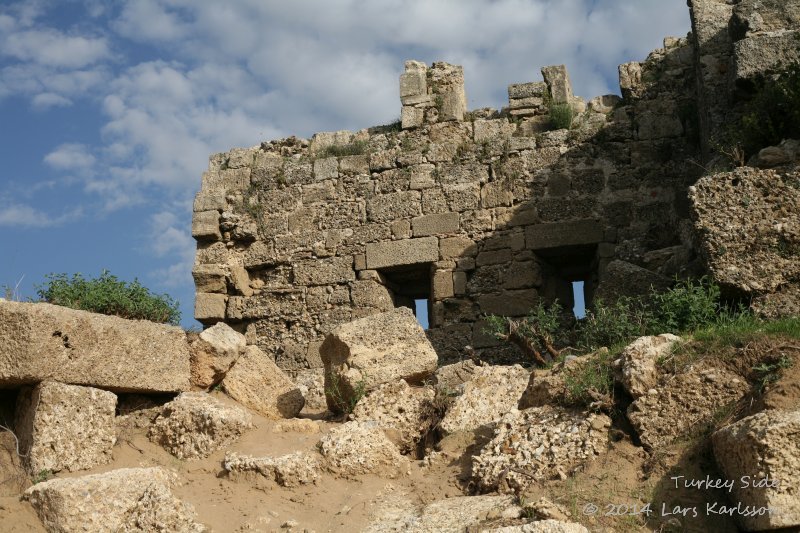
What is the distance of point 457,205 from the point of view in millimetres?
10406

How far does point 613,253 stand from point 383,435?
14.1 ft

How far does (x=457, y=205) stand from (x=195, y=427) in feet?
15.4

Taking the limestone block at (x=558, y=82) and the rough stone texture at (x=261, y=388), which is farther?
the limestone block at (x=558, y=82)

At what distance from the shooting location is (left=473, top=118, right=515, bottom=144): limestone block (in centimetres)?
1058

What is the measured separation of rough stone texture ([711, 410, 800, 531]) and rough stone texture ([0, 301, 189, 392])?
4105 mm

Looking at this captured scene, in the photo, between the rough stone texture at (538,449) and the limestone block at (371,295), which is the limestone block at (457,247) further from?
the rough stone texture at (538,449)

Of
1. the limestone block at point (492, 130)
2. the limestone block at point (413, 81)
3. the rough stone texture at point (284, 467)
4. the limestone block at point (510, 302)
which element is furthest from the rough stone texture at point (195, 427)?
the limestone block at point (413, 81)

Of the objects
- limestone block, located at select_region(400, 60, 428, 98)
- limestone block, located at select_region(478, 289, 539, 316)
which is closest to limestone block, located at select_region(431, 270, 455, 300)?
limestone block, located at select_region(478, 289, 539, 316)

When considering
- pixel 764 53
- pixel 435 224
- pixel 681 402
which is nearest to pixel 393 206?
pixel 435 224

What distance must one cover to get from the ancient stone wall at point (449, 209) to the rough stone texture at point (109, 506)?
491 cm

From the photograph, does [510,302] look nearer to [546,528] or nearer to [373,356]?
[373,356]

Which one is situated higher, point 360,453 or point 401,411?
point 401,411

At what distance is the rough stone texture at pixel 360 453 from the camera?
6082 mm

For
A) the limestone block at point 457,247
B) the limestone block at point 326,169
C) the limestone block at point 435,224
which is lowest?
the limestone block at point 457,247
